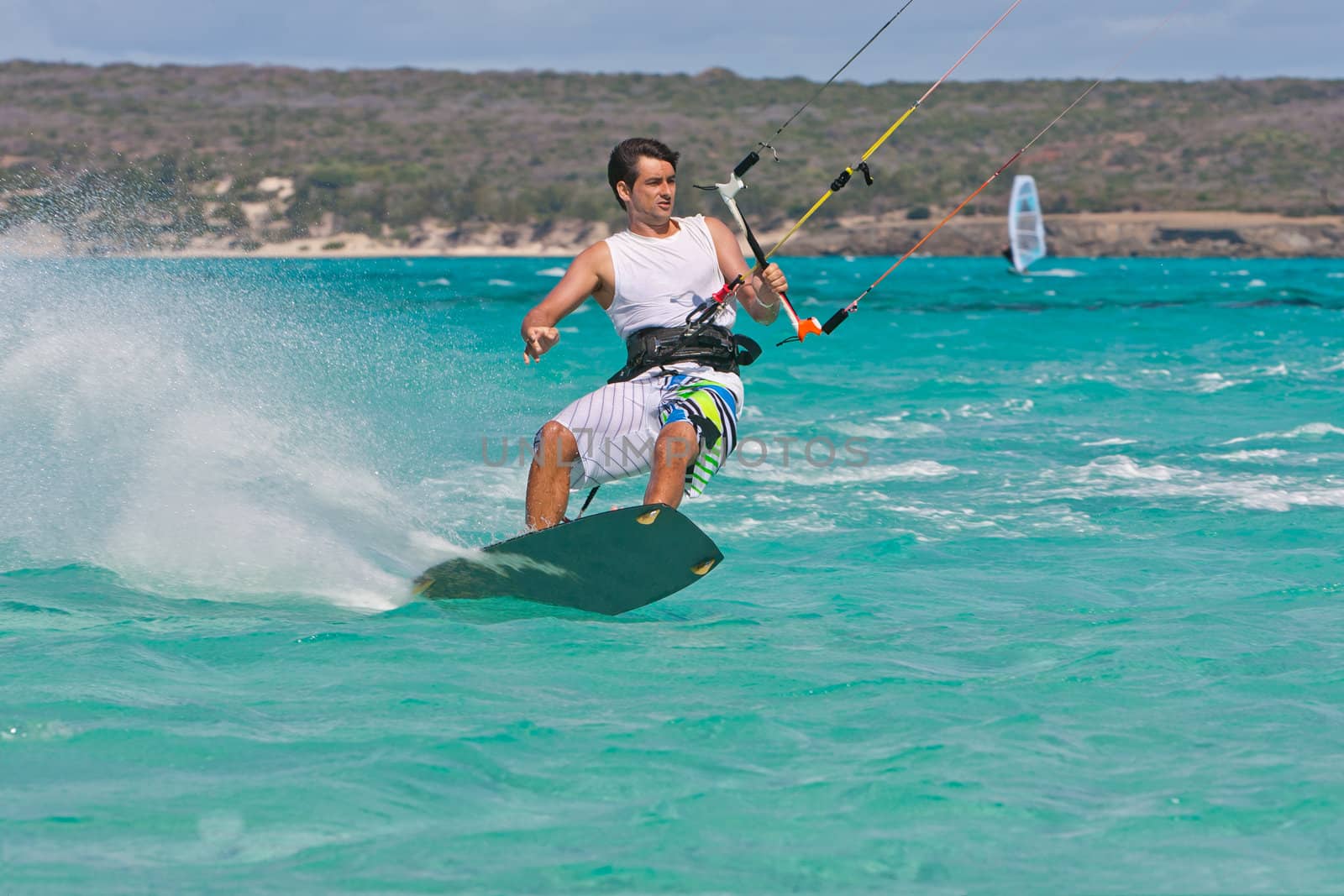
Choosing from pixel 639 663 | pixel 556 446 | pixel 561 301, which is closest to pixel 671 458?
pixel 556 446

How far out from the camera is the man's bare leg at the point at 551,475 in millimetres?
5895

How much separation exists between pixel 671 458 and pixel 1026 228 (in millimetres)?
51298

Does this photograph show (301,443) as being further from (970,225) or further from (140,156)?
(970,225)

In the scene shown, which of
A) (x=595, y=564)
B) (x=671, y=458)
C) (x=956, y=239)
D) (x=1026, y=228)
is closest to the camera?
(x=671, y=458)

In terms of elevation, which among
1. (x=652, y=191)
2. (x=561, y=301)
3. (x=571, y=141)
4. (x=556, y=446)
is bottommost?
(x=556, y=446)

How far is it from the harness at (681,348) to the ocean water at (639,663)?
1.02 meters

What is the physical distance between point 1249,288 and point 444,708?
Result: 51.6m

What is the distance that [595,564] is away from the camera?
5871 mm

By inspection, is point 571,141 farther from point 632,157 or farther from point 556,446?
point 556,446

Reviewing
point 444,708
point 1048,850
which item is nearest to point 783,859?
point 1048,850

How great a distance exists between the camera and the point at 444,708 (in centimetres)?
466

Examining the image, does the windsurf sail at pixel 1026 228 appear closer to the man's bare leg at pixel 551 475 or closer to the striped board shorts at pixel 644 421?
the striped board shorts at pixel 644 421

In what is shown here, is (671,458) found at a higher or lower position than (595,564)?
higher

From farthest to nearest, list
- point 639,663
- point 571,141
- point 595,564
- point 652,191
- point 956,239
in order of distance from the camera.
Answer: point 571,141 < point 956,239 < point 652,191 < point 595,564 < point 639,663
